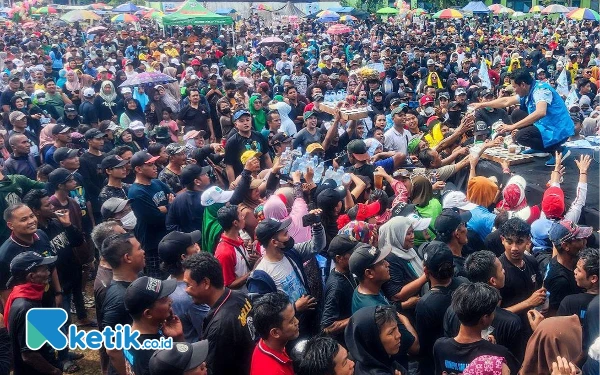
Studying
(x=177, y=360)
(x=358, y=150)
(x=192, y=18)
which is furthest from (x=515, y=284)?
(x=192, y=18)

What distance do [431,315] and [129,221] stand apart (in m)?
3.15

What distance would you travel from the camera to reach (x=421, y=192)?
5.24m

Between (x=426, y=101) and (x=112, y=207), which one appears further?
(x=426, y=101)

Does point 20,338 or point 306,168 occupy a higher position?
point 306,168

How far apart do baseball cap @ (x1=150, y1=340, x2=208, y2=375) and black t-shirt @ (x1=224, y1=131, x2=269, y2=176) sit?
174 inches

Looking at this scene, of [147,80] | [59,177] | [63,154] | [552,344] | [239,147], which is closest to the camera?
[552,344]

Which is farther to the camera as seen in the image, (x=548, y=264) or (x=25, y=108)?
(x=25, y=108)

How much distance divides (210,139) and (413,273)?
6.44 meters

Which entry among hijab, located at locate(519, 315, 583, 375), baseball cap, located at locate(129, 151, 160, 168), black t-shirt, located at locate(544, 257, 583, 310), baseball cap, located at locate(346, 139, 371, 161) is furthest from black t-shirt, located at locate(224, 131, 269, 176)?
hijab, located at locate(519, 315, 583, 375)

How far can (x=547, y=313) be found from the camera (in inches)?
156

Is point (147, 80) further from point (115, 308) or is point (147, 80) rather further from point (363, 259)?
point (363, 259)

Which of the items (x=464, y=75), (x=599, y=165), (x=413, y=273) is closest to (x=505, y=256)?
(x=413, y=273)

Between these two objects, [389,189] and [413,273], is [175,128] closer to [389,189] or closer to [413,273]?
[389,189]

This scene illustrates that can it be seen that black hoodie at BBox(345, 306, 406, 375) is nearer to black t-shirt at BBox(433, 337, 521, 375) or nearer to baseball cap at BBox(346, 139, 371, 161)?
black t-shirt at BBox(433, 337, 521, 375)
